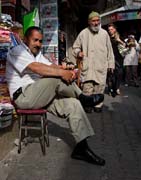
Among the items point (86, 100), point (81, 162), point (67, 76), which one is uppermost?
point (67, 76)

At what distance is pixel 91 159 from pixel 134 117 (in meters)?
3.22

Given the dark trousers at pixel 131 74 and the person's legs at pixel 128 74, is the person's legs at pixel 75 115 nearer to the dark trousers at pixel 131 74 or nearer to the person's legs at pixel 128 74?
the dark trousers at pixel 131 74

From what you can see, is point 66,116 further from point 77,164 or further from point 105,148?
point 105,148

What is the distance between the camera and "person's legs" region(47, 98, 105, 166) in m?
5.00

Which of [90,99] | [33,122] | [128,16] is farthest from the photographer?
[128,16]

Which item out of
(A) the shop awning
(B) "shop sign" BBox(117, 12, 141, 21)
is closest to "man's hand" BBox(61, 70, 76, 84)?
(A) the shop awning

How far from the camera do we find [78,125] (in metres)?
5.00

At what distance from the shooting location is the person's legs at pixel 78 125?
5.00m

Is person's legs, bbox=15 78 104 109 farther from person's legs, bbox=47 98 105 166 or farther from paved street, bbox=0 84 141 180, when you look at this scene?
paved street, bbox=0 84 141 180

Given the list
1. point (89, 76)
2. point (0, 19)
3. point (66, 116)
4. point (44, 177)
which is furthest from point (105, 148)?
point (89, 76)

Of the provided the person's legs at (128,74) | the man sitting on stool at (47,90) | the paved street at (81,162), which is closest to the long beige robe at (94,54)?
the paved street at (81,162)

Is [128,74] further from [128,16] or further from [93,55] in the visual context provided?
[128,16]

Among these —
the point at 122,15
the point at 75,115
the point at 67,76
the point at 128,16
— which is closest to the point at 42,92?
the point at 67,76

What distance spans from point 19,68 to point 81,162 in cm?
133
